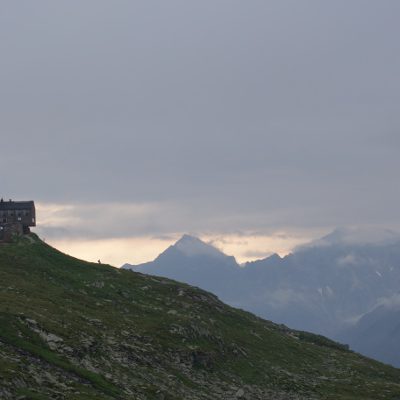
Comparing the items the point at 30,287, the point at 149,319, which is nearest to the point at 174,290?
the point at 149,319

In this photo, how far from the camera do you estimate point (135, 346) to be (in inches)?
3745

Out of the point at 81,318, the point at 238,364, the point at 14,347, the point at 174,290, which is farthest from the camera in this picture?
the point at 174,290

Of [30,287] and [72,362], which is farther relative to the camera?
[30,287]

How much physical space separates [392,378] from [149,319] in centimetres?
5494

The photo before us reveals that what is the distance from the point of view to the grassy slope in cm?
7662

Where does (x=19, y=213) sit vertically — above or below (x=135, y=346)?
above

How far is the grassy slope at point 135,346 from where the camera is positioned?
76625 mm

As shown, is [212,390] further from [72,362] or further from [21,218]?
[21,218]

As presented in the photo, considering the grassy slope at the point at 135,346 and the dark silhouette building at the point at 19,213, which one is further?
the dark silhouette building at the point at 19,213

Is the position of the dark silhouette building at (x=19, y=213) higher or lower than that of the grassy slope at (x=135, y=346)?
higher

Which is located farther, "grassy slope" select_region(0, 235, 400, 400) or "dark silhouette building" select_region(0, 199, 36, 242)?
"dark silhouette building" select_region(0, 199, 36, 242)

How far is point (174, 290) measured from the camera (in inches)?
5413

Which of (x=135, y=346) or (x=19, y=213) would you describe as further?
(x=19, y=213)

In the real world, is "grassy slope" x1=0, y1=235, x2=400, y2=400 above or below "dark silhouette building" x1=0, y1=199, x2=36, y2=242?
below
